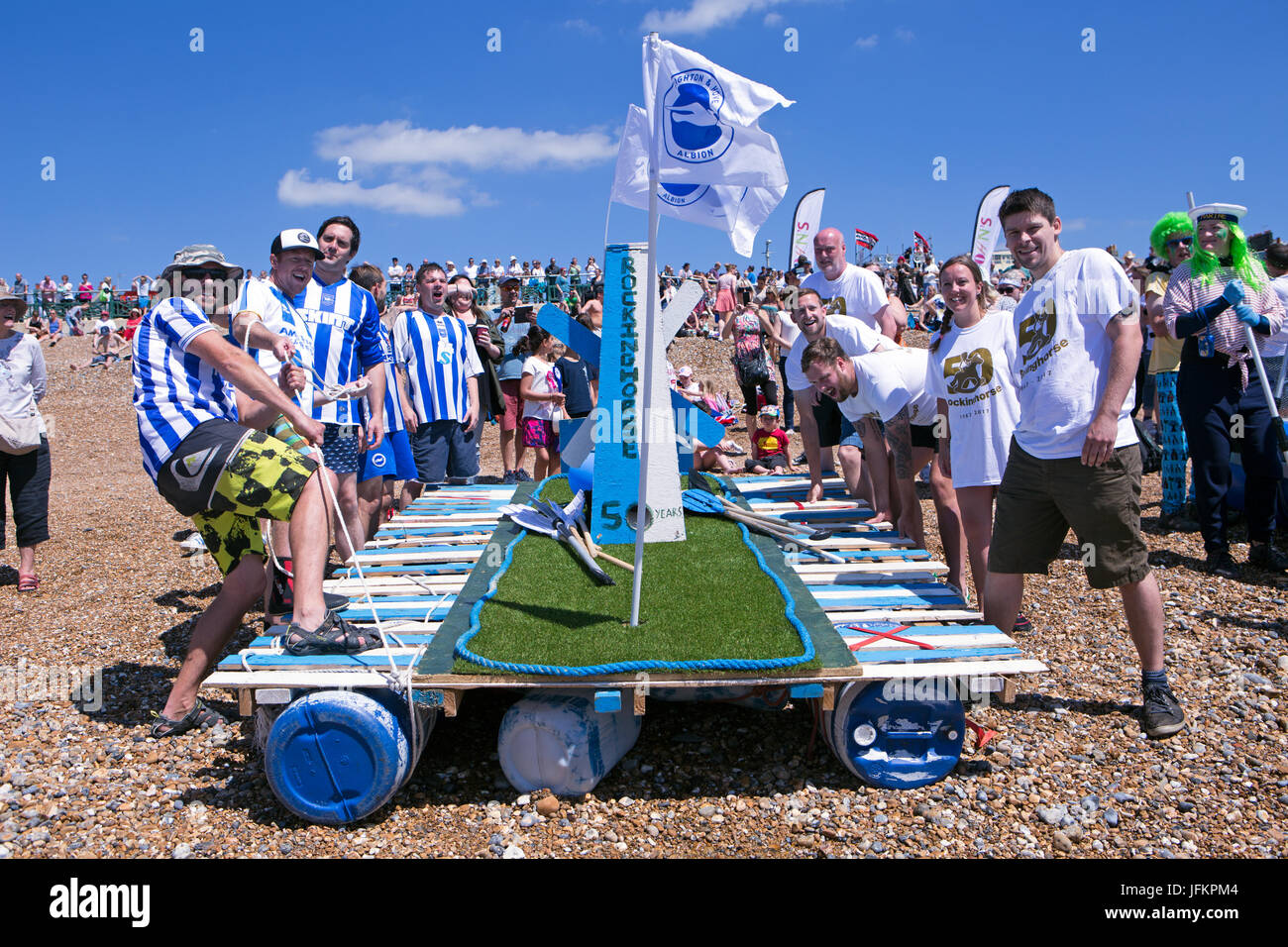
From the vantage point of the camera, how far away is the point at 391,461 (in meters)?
6.29

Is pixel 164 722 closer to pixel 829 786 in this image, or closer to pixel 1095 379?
pixel 829 786

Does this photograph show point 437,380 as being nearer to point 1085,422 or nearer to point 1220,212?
point 1085,422

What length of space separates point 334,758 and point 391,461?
10.8 feet

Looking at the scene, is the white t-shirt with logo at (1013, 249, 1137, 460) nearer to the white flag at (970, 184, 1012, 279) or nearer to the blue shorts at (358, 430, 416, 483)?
the blue shorts at (358, 430, 416, 483)

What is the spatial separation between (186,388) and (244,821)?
6.09ft

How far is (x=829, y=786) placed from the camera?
3.55 meters

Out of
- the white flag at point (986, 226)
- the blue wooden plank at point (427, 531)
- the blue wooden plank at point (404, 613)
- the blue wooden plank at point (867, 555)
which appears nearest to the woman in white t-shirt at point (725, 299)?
the white flag at point (986, 226)

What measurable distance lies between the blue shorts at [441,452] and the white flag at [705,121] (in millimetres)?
4018

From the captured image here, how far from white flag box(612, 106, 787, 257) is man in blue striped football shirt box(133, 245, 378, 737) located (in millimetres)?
1783

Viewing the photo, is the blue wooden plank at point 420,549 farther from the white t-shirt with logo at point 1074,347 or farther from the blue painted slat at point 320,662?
the white t-shirt with logo at point 1074,347

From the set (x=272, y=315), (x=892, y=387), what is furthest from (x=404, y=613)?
(x=892, y=387)

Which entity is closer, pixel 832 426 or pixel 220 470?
pixel 220 470

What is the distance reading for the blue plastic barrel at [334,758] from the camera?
3271 mm

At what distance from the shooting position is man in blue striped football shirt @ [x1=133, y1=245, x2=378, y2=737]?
3.66 m
